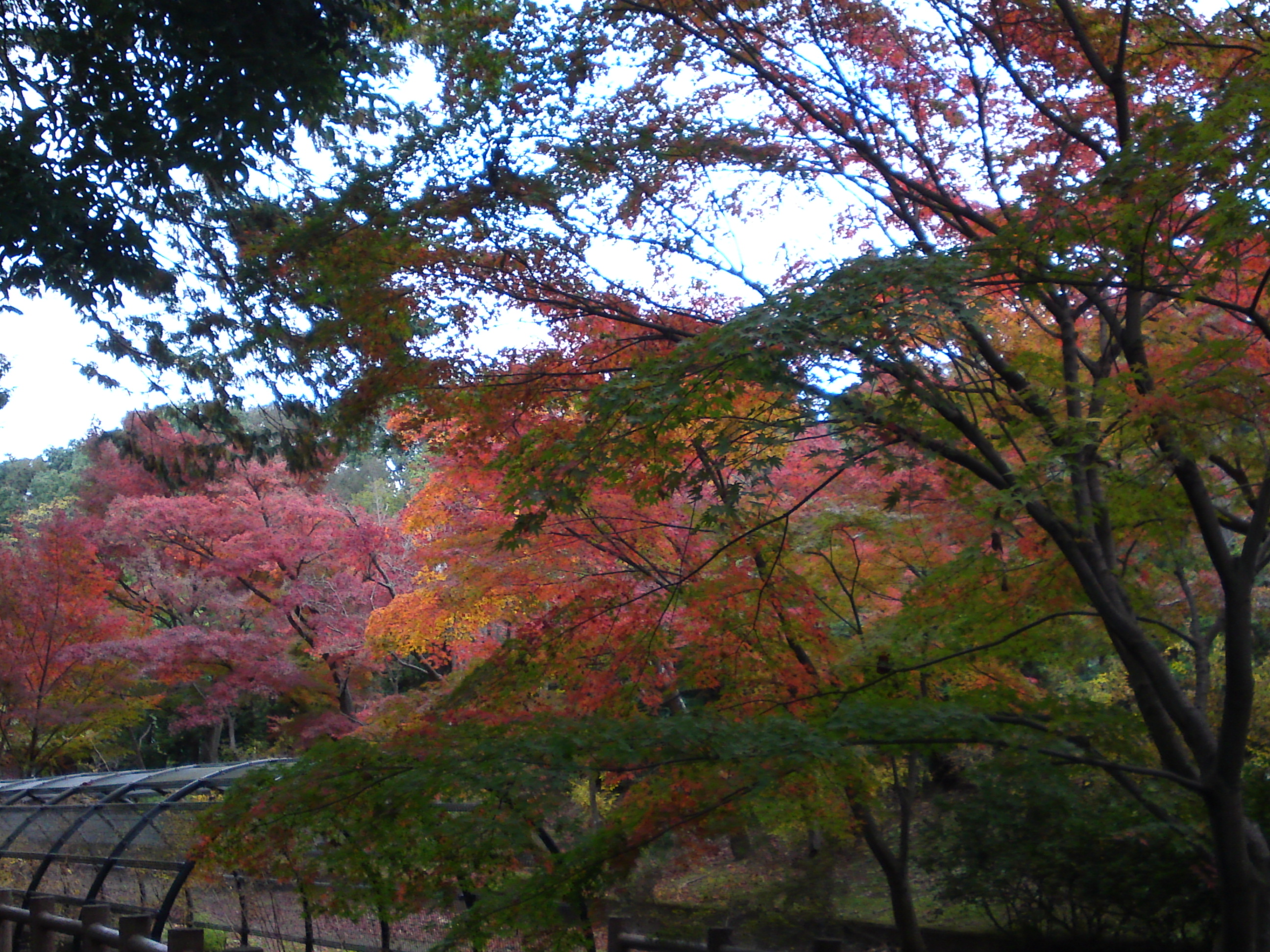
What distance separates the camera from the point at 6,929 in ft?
22.9

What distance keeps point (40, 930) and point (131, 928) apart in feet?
5.26

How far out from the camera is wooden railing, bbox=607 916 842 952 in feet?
13.4

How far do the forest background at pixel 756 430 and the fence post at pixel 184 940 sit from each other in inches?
23.5

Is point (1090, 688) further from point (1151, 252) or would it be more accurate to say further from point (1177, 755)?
point (1151, 252)

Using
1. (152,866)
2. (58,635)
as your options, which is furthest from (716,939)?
(58,635)

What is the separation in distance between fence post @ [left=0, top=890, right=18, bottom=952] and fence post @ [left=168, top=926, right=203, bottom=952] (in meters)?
3.31

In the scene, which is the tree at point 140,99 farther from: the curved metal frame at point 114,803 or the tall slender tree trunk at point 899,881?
the tall slender tree trunk at point 899,881

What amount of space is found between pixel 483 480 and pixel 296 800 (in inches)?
183

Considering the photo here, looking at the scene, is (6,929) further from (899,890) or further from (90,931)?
(899,890)

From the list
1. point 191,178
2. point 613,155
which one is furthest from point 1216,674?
point 191,178

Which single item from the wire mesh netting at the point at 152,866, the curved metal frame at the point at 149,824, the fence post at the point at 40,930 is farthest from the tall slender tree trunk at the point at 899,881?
the fence post at the point at 40,930

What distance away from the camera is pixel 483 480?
8406mm

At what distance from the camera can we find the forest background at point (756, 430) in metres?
4.06

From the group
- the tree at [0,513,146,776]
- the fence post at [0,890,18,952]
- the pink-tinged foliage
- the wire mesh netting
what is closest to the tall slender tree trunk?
the wire mesh netting
